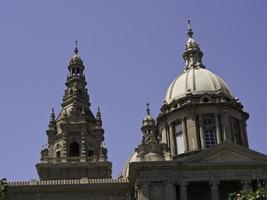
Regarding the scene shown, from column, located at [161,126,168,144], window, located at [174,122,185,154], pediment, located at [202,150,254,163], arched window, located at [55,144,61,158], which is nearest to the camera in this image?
pediment, located at [202,150,254,163]

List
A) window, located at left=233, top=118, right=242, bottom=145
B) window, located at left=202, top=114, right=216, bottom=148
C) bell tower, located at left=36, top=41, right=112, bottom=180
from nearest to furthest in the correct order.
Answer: window, located at left=202, top=114, right=216, bottom=148 < window, located at left=233, top=118, right=242, bottom=145 < bell tower, located at left=36, top=41, right=112, bottom=180

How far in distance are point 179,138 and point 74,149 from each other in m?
13.9

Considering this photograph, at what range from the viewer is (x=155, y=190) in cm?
4362

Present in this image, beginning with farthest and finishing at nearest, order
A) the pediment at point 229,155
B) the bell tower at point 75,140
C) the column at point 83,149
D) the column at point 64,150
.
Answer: the column at point 83,149 → the column at point 64,150 → the bell tower at point 75,140 → the pediment at point 229,155

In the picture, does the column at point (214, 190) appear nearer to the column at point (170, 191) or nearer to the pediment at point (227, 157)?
the pediment at point (227, 157)

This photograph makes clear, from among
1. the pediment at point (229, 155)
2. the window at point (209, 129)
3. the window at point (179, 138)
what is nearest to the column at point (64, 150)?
the window at point (179, 138)

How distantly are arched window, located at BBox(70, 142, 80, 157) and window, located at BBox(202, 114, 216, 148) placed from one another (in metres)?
16.0

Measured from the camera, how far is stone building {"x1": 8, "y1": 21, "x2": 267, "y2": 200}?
4459cm

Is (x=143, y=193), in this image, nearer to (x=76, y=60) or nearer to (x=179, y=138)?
(x=179, y=138)

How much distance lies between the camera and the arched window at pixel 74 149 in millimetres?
63719

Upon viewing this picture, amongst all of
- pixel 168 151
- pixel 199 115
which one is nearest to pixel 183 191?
pixel 168 151

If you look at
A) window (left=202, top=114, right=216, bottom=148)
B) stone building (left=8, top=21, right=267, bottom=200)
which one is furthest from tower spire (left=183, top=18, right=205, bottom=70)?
window (left=202, top=114, right=216, bottom=148)

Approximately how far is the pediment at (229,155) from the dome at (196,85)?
39.7 ft

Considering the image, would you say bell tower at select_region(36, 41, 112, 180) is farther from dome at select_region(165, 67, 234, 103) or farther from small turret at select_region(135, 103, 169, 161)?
small turret at select_region(135, 103, 169, 161)
